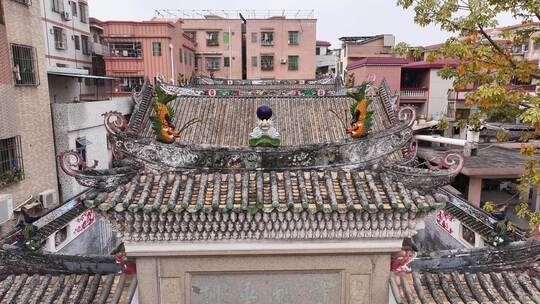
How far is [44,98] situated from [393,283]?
17760 millimetres

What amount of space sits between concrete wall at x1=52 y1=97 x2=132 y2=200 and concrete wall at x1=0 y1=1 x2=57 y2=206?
0.55 m

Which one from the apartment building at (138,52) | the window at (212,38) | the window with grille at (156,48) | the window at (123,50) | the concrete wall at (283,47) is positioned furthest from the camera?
the window at (212,38)

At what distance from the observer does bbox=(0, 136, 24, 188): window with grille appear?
15027 mm

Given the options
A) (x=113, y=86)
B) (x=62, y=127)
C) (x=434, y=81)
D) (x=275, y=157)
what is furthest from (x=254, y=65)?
(x=275, y=157)

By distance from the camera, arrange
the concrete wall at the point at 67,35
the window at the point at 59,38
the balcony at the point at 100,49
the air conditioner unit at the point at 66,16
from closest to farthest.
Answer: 1. the concrete wall at the point at 67,35
2. the window at the point at 59,38
3. the air conditioner unit at the point at 66,16
4. the balcony at the point at 100,49

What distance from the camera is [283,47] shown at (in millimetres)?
42156

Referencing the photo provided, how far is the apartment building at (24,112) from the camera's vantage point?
15422 millimetres

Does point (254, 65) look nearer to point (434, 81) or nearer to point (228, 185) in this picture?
point (434, 81)

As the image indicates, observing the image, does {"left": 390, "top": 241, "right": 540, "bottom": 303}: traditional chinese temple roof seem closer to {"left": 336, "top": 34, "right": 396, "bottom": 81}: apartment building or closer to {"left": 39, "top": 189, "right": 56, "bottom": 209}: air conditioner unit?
{"left": 39, "top": 189, "right": 56, "bottom": 209}: air conditioner unit

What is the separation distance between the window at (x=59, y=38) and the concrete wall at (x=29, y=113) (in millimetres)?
9936

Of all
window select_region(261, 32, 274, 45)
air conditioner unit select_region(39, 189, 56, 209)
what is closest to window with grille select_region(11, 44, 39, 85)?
air conditioner unit select_region(39, 189, 56, 209)

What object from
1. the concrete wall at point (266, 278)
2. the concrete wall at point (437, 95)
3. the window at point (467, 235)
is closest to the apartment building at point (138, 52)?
the concrete wall at point (437, 95)

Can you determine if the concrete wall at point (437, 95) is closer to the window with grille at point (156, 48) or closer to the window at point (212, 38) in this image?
the window at point (212, 38)

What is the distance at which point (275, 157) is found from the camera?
19.9 ft
